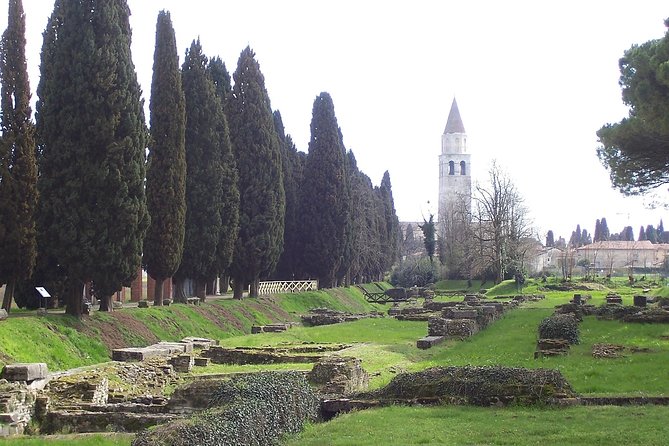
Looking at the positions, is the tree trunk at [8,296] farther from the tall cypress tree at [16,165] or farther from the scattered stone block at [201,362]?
the scattered stone block at [201,362]

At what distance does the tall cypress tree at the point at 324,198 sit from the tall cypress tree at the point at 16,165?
31.1m

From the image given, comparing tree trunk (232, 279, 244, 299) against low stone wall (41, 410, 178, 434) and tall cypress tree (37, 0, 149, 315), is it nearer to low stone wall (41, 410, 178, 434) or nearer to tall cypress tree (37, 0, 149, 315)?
tall cypress tree (37, 0, 149, 315)

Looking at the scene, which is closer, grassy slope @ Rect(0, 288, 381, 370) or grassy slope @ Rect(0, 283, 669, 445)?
grassy slope @ Rect(0, 283, 669, 445)

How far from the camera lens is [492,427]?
1161 cm

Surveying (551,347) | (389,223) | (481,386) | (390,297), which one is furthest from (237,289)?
(389,223)

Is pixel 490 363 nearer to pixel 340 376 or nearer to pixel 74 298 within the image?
pixel 340 376

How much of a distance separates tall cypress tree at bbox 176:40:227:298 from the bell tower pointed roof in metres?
105

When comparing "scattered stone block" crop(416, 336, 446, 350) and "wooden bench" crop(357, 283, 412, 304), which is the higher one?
"wooden bench" crop(357, 283, 412, 304)

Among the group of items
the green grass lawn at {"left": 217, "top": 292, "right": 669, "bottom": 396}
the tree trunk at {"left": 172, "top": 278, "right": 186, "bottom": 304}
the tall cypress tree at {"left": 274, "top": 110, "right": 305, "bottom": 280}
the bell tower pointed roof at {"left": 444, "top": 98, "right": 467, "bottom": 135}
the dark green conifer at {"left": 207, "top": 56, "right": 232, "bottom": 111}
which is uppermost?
the bell tower pointed roof at {"left": 444, "top": 98, "right": 467, "bottom": 135}

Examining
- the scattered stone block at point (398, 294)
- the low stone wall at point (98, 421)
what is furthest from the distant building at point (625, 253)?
the low stone wall at point (98, 421)

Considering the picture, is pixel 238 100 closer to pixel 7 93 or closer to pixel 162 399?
pixel 7 93

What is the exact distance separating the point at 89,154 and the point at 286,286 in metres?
27.3

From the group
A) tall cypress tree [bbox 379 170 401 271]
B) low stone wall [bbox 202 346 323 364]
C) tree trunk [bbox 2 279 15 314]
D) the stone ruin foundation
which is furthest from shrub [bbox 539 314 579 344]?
tall cypress tree [bbox 379 170 401 271]

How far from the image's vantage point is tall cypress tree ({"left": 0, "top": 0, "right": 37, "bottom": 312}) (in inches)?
976
